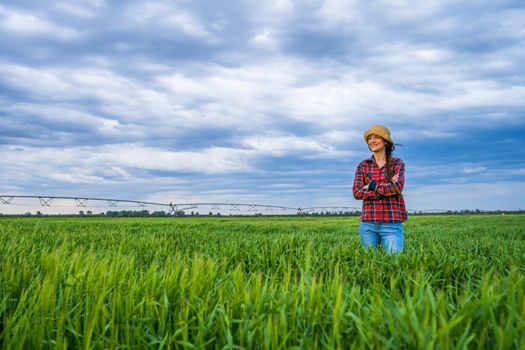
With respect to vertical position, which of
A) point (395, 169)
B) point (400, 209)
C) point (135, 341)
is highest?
point (395, 169)

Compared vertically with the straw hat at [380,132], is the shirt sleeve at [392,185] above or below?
below

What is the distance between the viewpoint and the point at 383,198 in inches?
274

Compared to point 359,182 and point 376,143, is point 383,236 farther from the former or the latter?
point 376,143

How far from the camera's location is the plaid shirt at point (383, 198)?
22.3 feet

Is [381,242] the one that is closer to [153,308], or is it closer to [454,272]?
→ [454,272]

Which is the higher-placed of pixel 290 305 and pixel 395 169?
pixel 395 169

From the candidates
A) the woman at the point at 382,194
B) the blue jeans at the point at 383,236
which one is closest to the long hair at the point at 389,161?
the woman at the point at 382,194

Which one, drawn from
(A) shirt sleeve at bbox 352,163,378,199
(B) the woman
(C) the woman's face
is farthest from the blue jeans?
(C) the woman's face

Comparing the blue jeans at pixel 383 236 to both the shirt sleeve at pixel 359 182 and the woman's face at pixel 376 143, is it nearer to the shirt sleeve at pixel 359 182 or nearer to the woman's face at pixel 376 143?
the shirt sleeve at pixel 359 182

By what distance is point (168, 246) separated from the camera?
930cm

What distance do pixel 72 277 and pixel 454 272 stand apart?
4.89m

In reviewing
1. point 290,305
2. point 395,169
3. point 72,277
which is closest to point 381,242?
point 395,169

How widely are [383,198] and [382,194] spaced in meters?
0.24

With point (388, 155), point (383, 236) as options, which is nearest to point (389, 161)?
point (388, 155)
